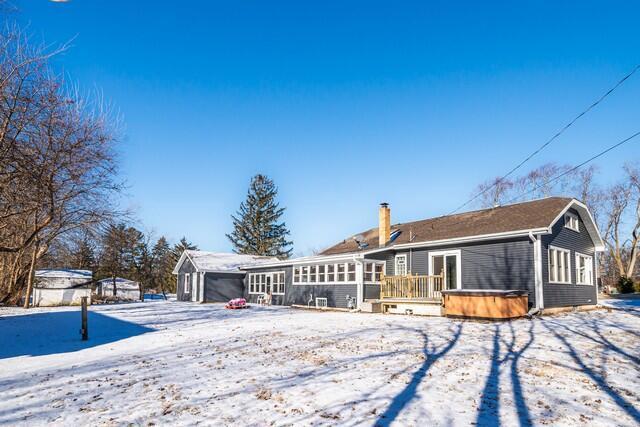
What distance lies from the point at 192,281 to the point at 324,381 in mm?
29538

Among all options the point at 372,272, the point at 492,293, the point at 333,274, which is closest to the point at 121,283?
the point at 333,274

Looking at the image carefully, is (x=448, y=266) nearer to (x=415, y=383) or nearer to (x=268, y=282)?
(x=268, y=282)

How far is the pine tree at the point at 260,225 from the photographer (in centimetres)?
5981

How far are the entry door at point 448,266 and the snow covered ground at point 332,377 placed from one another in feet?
21.5

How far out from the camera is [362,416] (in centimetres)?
563

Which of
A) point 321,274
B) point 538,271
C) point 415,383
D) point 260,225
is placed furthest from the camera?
point 260,225

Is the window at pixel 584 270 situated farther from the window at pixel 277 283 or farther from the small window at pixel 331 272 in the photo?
the window at pixel 277 283

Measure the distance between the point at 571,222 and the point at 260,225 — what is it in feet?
146

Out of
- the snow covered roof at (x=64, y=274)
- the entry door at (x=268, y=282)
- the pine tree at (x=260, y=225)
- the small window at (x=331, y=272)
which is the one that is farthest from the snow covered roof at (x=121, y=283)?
the small window at (x=331, y=272)

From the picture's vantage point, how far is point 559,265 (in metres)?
19.0

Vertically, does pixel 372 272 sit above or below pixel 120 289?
above

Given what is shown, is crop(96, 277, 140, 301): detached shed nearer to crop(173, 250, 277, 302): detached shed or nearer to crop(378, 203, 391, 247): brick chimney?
crop(173, 250, 277, 302): detached shed

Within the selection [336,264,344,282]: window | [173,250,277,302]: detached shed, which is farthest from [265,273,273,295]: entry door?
[336,264,344,282]: window

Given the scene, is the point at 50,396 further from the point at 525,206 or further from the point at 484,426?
the point at 525,206
